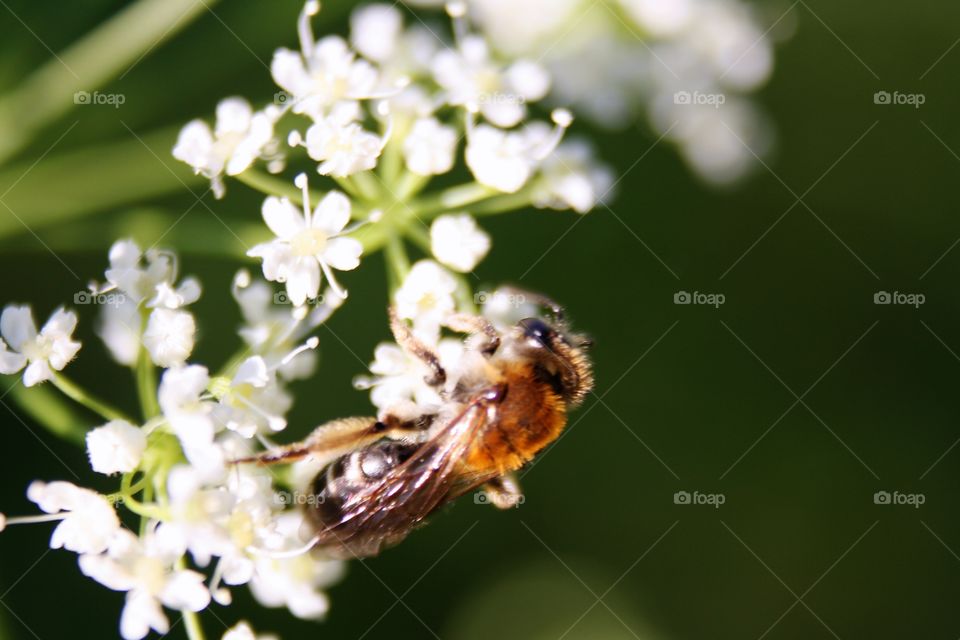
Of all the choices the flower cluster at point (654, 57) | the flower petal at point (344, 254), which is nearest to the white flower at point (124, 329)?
the flower petal at point (344, 254)

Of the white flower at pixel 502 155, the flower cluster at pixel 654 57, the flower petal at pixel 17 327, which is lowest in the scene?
the flower petal at pixel 17 327

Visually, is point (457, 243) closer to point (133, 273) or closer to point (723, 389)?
point (133, 273)

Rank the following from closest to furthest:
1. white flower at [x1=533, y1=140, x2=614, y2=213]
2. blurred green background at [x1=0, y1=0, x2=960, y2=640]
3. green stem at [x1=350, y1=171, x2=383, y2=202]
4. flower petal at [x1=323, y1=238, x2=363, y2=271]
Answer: flower petal at [x1=323, y1=238, x2=363, y2=271]
green stem at [x1=350, y1=171, x2=383, y2=202]
white flower at [x1=533, y1=140, x2=614, y2=213]
blurred green background at [x1=0, y1=0, x2=960, y2=640]

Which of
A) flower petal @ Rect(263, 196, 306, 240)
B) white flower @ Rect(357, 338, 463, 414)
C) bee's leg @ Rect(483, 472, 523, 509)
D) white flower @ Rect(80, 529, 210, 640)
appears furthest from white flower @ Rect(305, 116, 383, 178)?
white flower @ Rect(80, 529, 210, 640)

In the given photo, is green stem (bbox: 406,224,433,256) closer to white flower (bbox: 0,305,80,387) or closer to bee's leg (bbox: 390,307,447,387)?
bee's leg (bbox: 390,307,447,387)

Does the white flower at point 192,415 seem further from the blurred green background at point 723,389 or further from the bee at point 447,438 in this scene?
the blurred green background at point 723,389

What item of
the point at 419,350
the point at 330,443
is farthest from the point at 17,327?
the point at 419,350

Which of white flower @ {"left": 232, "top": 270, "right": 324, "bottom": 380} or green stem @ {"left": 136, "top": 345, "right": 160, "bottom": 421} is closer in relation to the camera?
green stem @ {"left": 136, "top": 345, "right": 160, "bottom": 421}
